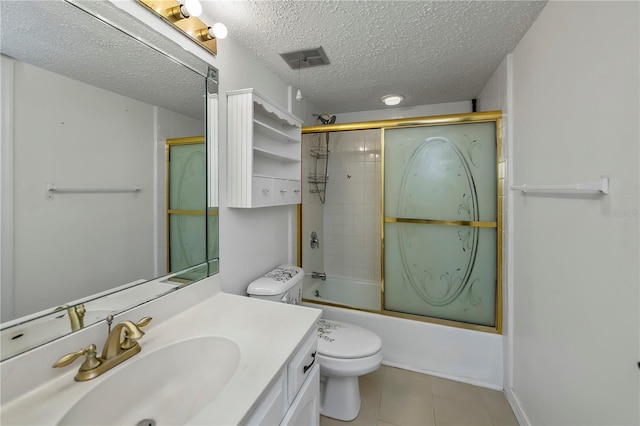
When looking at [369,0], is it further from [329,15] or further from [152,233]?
[152,233]

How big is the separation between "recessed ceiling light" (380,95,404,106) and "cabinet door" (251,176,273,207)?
4.90 feet

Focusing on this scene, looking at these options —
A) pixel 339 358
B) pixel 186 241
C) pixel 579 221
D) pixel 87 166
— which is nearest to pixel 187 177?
pixel 186 241

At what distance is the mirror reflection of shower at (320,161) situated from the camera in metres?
2.47

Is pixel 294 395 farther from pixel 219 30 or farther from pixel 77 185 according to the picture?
pixel 219 30

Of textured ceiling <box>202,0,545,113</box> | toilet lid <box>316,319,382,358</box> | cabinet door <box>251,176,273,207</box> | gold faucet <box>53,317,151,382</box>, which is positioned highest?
textured ceiling <box>202,0,545,113</box>

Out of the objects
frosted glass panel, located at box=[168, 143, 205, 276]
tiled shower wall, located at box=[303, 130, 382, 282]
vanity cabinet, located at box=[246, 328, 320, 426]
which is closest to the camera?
vanity cabinet, located at box=[246, 328, 320, 426]

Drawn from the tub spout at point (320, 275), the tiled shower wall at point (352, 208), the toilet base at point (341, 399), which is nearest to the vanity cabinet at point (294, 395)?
the toilet base at point (341, 399)

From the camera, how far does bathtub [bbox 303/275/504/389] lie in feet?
5.78

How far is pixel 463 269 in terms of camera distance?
6.20 ft

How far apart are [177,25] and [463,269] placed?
224 cm

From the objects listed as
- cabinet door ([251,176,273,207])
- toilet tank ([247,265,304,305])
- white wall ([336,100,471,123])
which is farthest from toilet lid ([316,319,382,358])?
white wall ([336,100,471,123])

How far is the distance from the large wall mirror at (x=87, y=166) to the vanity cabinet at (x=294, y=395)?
1.97 feet

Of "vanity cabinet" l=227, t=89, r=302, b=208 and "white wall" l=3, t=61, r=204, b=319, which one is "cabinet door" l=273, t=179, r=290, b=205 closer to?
"vanity cabinet" l=227, t=89, r=302, b=208

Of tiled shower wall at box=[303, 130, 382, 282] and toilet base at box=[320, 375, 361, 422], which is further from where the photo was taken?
tiled shower wall at box=[303, 130, 382, 282]
